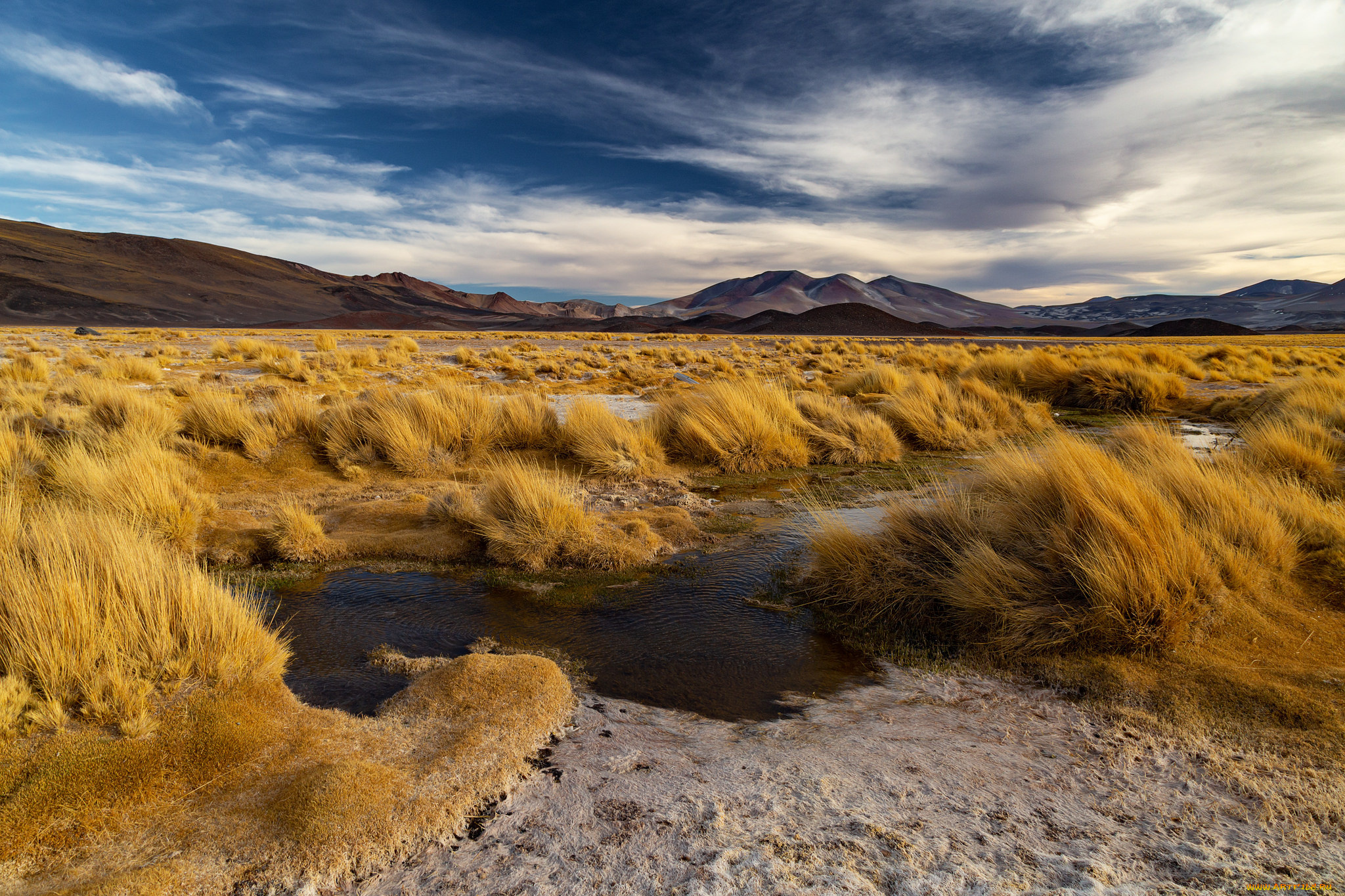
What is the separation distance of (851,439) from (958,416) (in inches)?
94.8

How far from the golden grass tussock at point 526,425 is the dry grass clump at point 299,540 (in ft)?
11.6

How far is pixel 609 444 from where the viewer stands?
26.8 feet

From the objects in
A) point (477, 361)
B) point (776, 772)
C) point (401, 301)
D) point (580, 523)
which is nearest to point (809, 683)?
point (776, 772)

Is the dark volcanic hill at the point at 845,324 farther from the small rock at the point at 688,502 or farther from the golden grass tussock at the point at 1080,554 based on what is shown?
the golden grass tussock at the point at 1080,554

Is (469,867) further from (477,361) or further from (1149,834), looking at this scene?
(477,361)

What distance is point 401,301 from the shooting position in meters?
166

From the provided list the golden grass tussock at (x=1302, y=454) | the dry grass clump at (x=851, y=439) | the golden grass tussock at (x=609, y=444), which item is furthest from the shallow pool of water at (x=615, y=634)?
the golden grass tussock at (x=1302, y=454)

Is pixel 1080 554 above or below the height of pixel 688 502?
above

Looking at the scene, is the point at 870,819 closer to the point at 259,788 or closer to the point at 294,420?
the point at 259,788

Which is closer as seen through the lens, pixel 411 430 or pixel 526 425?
pixel 411 430

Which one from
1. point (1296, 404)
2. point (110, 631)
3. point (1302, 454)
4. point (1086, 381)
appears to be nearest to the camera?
point (110, 631)

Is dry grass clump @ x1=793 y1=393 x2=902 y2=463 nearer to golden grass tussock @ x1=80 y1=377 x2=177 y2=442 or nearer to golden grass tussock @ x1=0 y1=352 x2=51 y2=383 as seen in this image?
golden grass tussock @ x1=80 y1=377 x2=177 y2=442

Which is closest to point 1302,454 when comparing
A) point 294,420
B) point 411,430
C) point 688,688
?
point 688,688

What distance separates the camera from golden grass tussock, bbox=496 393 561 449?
899cm
